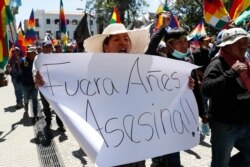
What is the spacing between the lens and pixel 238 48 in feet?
10.8

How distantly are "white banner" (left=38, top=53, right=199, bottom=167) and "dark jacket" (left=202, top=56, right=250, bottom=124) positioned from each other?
254mm

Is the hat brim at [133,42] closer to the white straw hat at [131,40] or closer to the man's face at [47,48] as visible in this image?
the white straw hat at [131,40]

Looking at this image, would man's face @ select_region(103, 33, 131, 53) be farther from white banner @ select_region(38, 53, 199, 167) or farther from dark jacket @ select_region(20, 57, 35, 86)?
dark jacket @ select_region(20, 57, 35, 86)

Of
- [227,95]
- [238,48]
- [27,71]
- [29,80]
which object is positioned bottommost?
[29,80]

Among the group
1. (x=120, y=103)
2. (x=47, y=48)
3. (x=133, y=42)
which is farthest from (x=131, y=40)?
(x=47, y=48)

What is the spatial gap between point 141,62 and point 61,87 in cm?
68

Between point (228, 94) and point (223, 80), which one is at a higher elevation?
point (223, 80)

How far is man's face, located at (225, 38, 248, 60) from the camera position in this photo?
329cm

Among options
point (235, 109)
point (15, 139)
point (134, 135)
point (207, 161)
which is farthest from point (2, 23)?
point (15, 139)

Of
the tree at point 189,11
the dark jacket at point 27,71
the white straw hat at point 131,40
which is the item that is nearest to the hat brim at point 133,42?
the white straw hat at point 131,40

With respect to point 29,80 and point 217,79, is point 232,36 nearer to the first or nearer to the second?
point 217,79

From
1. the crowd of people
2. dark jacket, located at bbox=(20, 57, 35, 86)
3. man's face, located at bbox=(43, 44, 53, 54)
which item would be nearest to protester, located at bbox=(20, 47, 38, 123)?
dark jacket, located at bbox=(20, 57, 35, 86)

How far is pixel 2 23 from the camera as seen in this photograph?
3.89 meters

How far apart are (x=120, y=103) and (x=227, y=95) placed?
1036mm
